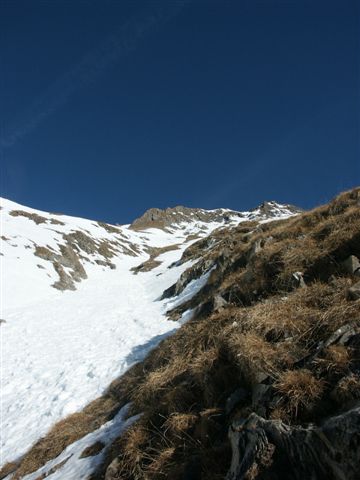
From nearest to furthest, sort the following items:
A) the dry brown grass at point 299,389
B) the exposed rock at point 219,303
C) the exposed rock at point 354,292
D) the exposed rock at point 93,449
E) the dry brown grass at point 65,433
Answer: the dry brown grass at point 299,389 → the exposed rock at point 354,292 → the exposed rock at point 93,449 → the dry brown grass at point 65,433 → the exposed rock at point 219,303

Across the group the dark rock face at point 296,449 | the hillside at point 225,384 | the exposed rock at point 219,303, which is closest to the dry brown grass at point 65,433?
the hillside at point 225,384

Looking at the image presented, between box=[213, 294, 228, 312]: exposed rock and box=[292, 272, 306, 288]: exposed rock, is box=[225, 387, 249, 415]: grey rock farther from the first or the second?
box=[213, 294, 228, 312]: exposed rock

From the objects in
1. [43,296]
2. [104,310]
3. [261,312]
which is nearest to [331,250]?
[261,312]

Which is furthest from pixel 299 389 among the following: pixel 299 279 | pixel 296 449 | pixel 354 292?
pixel 299 279

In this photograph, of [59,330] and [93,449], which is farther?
[59,330]

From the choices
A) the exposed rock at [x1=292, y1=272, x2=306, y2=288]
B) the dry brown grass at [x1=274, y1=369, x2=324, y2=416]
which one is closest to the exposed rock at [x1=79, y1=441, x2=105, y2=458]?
the dry brown grass at [x1=274, y1=369, x2=324, y2=416]

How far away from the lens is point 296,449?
4.04 metres

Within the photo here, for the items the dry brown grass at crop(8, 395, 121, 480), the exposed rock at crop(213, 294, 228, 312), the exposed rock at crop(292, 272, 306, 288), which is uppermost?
the exposed rock at crop(213, 294, 228, 312)

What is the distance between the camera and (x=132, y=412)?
26.8 feet

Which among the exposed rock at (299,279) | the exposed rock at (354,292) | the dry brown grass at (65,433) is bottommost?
the dry brown grass at (65,433)

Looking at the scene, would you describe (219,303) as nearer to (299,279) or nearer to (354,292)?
(299,279)

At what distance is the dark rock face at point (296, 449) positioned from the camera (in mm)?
3617

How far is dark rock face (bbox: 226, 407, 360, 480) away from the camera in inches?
142

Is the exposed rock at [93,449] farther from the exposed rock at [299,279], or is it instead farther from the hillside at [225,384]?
the exposed rock at [299,279]
